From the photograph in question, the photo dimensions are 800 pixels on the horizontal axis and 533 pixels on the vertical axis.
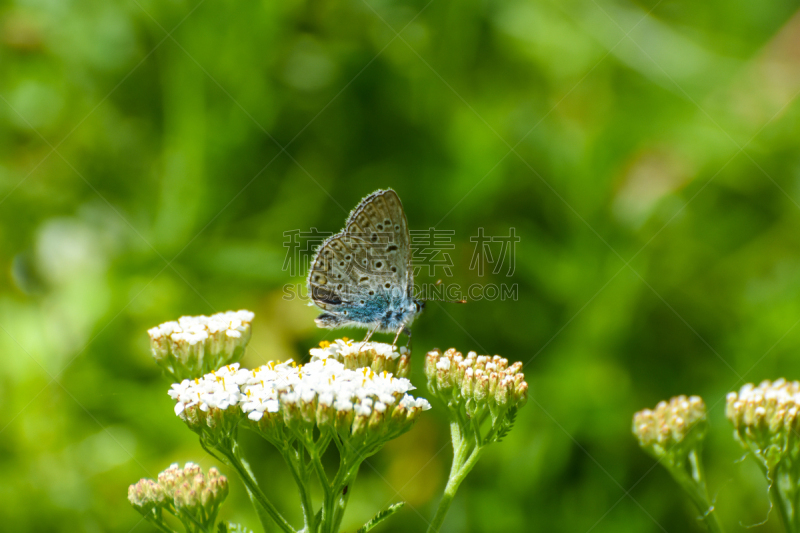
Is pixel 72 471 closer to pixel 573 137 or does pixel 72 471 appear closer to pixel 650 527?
pixel 650 527

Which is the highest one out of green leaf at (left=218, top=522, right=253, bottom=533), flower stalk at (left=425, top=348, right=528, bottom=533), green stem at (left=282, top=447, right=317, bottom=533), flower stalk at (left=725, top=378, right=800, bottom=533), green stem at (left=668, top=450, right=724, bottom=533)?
flower stalk at (left=725, top=378, right=800, bottom=533)

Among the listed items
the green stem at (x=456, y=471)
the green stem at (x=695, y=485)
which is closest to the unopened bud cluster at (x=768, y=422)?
the green stem at (x=695, y=485)

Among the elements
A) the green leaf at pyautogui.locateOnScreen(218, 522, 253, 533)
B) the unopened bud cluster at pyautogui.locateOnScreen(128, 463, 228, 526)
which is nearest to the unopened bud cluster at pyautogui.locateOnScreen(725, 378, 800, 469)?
the green leaf at pyautogui.locateOnScreen(218, 522, 253, 533)

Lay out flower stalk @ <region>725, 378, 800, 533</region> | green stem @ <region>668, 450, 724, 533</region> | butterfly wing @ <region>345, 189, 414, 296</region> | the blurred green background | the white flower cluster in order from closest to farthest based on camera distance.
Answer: the white flower cluster
flower stalk @ <region>725, 378, 800, 533</region>
green stem @ <region>668, 450, 724, 533</region>
butterfly wing @ <region>345, 189, 414, 296</region>
the blurred green background

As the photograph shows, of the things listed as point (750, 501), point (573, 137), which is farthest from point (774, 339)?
point (573, 137)

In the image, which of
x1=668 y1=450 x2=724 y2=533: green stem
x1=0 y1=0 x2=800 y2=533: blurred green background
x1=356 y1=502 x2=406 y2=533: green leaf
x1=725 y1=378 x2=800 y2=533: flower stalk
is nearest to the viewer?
x1=356 y1=502 x2=406 y2=533: green leaf

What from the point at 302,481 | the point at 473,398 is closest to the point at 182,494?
the point at 302,481

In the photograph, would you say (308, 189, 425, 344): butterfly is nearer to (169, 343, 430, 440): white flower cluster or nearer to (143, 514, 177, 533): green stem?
(169, 343, 430, 440): white flower cluster
